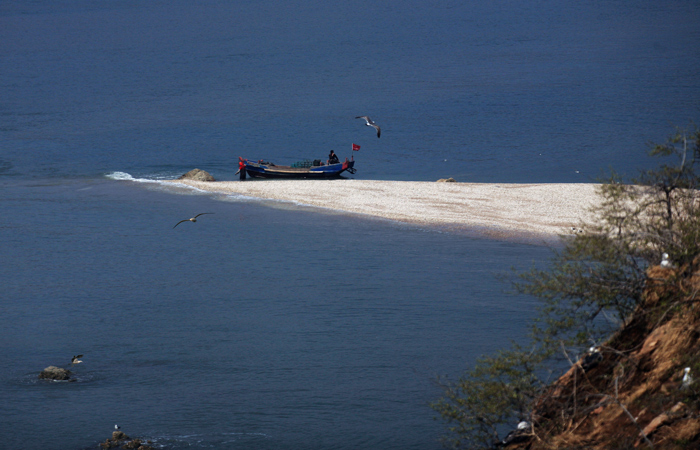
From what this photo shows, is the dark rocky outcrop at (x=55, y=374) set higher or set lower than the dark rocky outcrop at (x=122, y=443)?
higher

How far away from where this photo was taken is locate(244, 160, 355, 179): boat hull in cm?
6197

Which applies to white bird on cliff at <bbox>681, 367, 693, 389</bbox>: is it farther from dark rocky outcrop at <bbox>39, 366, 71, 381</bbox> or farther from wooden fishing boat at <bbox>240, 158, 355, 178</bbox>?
wooden fishing boat at <bbox>240, 158, 355, 178</bbox>

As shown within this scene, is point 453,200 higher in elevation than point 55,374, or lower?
higher

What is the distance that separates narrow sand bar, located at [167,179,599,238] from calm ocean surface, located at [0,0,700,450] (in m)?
2.58

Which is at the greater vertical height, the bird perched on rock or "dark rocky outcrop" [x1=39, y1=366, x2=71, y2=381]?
the bird perched on rock

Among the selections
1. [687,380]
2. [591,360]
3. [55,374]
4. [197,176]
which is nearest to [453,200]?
[197,176]

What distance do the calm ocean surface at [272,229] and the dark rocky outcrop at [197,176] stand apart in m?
3.27

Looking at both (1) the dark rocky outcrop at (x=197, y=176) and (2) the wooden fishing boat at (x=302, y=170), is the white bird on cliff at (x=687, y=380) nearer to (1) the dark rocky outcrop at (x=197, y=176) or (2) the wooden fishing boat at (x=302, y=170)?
(2) the wooden fishing boat at (x=302, y=170)

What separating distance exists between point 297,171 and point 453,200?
50.0 feet

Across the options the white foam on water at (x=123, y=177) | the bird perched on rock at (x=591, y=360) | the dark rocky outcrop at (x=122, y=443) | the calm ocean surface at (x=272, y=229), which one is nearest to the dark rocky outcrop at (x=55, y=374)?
the calm ocean surface at (x=272, y=229)

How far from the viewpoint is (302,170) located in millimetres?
62219

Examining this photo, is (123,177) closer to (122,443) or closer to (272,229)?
(272,229)

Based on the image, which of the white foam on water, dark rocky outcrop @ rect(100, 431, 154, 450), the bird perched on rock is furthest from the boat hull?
the bird perched on rock

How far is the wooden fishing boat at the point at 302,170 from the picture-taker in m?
62.0
